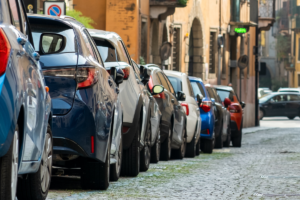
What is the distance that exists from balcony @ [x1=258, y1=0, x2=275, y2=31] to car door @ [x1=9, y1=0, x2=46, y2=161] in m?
41.9

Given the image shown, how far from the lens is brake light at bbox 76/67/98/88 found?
7.32 m

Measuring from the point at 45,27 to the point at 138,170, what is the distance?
2.97m

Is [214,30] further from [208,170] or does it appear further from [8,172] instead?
[8,172]

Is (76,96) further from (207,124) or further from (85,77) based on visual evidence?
(207,124)

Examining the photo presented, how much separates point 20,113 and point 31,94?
0.38 m

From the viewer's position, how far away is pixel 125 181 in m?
9.25

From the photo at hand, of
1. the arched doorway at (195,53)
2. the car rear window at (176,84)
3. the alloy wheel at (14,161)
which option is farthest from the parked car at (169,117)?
the arched doorway at (195,53)

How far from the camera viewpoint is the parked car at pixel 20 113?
4.71m

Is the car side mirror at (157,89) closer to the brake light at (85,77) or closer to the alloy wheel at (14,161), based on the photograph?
the brake light at (85,77)

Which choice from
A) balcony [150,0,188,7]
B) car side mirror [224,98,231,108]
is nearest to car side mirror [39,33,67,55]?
car side mirror [224,98,231,108]

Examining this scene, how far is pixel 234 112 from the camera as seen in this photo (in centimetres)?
2309

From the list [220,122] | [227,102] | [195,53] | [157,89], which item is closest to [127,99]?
[157,89]

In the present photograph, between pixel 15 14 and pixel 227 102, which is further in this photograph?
pixel 227 102

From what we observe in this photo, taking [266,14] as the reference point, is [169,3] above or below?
above
